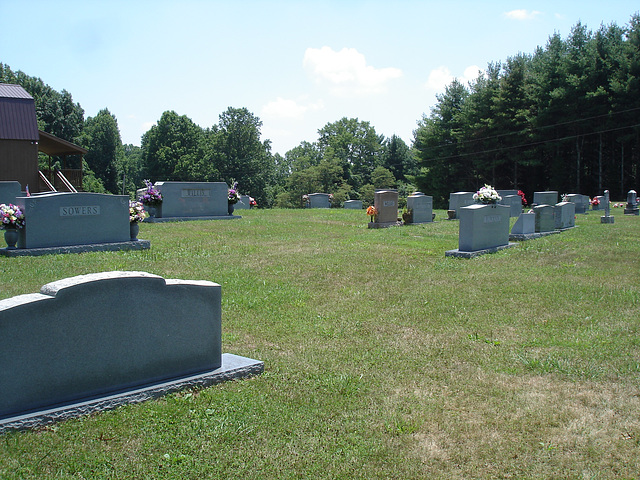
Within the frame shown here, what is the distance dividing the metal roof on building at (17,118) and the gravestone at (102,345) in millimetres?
24321

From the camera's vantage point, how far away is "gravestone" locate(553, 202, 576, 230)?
17344 mm

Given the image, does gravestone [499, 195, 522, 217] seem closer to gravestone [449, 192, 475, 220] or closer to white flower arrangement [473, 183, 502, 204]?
gravestone [449, 192, 475, 220]

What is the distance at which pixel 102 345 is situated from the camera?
4117 millimetres

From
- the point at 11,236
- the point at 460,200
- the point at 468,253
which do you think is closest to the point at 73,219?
the point at 11,236

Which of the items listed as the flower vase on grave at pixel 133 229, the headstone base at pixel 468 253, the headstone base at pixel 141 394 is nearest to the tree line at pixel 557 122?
the headstone base at pixel 468 253

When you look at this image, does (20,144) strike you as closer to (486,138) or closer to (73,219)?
(73,219)

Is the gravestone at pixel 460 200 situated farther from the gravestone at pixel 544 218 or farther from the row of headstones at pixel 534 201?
the gravestone at pixel 544 218

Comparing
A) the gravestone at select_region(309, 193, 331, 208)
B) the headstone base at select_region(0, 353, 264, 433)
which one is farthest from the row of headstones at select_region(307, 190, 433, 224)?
the headstone base at select_region(0, 353, 264, 433)

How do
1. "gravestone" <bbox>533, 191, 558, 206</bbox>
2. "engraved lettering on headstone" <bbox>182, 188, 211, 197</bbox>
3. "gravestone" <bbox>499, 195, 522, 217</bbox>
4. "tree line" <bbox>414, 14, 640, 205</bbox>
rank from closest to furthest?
"engraved lettering on headstone" <bbox>182, 188, 211, 197</bbox> → "gravestone" <bbox>533, 191, 558, 206</bbox> → "gravestone" <bbox>499, 195, 522, 217</bbox> → "tree line" <bbox>414, 14, 640, 205</bbox>

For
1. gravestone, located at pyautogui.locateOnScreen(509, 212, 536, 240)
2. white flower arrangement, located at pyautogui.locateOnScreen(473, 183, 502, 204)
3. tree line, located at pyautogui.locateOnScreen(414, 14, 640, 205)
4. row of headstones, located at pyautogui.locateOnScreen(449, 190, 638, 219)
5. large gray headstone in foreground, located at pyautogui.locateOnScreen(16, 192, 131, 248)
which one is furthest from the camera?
tree line, located at pyautogui.locateOnScreen(414, 14, 640, 205)

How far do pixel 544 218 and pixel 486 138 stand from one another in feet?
Answer: 106

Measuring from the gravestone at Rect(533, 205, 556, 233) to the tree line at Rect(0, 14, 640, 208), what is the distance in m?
24.9

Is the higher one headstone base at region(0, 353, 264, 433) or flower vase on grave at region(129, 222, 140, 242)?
flower vase on grave at region(129, 222, 140, 242)

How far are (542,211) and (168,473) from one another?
586 inches
